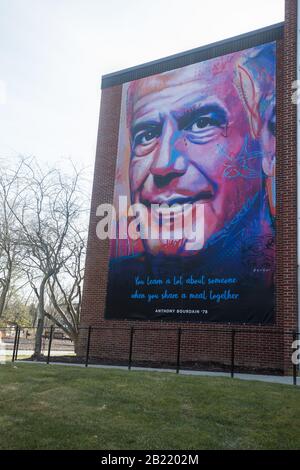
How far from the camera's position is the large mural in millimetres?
12430

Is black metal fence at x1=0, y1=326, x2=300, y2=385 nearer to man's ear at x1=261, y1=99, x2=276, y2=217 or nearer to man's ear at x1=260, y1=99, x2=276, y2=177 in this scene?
man's ear at x1=261, y1=99, x2=276, y2=217

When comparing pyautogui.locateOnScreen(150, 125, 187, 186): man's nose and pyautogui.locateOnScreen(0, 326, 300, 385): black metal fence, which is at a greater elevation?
pyautogui.locateOnScreen(150, 125, 187, 186): man's nose

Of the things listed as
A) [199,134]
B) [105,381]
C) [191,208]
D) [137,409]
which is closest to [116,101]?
[199,134]

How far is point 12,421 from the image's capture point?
5633mm

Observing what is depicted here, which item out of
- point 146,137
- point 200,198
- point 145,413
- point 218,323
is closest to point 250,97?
point 200,198

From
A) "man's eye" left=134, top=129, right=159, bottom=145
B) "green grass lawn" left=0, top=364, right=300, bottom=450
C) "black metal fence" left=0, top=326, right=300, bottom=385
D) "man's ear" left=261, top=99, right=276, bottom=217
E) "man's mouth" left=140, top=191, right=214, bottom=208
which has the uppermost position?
"man's eye" left=134, top=129, right=159, bottom=145

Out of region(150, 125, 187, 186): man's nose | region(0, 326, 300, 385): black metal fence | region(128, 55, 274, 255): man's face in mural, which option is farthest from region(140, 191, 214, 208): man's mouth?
region(0, 326, 300, 385): black metal fence

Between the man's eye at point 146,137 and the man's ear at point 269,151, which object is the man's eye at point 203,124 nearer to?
the man's eye at point 146,137

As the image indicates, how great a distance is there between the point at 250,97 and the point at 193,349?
284 inches

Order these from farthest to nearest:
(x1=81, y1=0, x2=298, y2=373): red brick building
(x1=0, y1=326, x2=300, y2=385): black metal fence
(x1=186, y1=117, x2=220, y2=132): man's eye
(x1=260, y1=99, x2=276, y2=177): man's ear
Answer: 1. (x1=186, y1=117, x2=220, y2=132): man's eye
2. (x1=260, y1=99, x2=276, y2=177): man's ear
3. (x1=81, y1=0, x2=298, y2=373): red brick building
4. (x1=0, y1=326, x2=300, y2=385): black metal fence

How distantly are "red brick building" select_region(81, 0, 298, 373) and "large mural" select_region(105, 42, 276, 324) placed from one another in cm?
22

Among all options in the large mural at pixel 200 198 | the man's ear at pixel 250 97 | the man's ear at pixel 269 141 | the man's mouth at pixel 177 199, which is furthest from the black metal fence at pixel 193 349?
the man's ear at pixel 250 97

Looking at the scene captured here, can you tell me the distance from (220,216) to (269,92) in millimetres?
3730

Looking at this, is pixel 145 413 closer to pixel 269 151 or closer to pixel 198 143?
pixel 269 151
